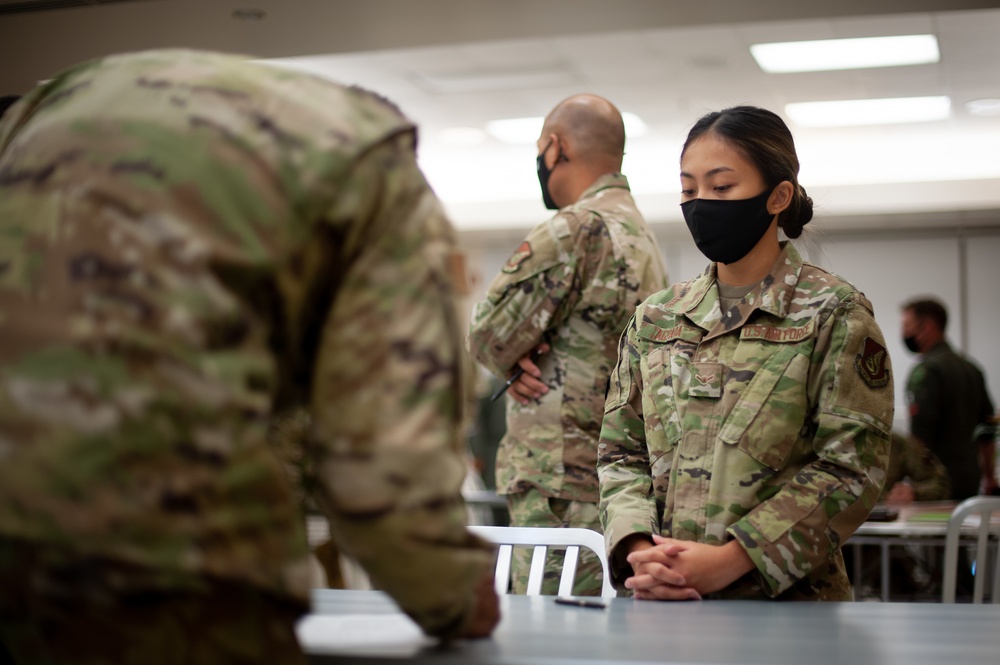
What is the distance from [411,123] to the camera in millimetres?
948

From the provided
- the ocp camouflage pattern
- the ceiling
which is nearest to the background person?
the ceiling

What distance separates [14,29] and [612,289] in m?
4.17

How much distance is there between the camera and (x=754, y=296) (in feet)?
5.68

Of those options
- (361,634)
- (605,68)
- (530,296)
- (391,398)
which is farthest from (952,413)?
(391,398)

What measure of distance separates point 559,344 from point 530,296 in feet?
0.55

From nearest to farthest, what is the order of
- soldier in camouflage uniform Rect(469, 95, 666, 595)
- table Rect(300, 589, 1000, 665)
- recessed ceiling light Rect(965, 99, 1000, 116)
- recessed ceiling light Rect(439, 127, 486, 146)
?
table Rect(300, 589, 1000, 665) < soldier in camouflage uniform Rect(469, 95, 666, 595) < recessed ceiling light Rect(965, 99, 1000, 116) < recessed ceiling light Rect(439, 127, 486, 146)

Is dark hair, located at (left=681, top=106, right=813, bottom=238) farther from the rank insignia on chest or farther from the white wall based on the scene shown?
the white wall

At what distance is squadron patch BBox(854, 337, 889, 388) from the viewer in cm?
162

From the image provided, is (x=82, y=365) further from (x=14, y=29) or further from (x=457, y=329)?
(x=14, y=29)

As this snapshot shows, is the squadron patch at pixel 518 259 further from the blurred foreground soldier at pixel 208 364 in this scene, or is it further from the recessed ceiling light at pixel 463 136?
the recessed ceiling light at pixel 463 136

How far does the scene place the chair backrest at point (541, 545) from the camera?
5.96 feet

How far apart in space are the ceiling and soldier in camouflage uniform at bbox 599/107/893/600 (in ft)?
4.29

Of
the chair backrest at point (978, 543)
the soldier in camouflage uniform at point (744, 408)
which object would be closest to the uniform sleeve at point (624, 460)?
the soldier in camouflage uniform at point (744, 408)

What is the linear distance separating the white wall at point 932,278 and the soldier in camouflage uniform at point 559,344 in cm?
615
